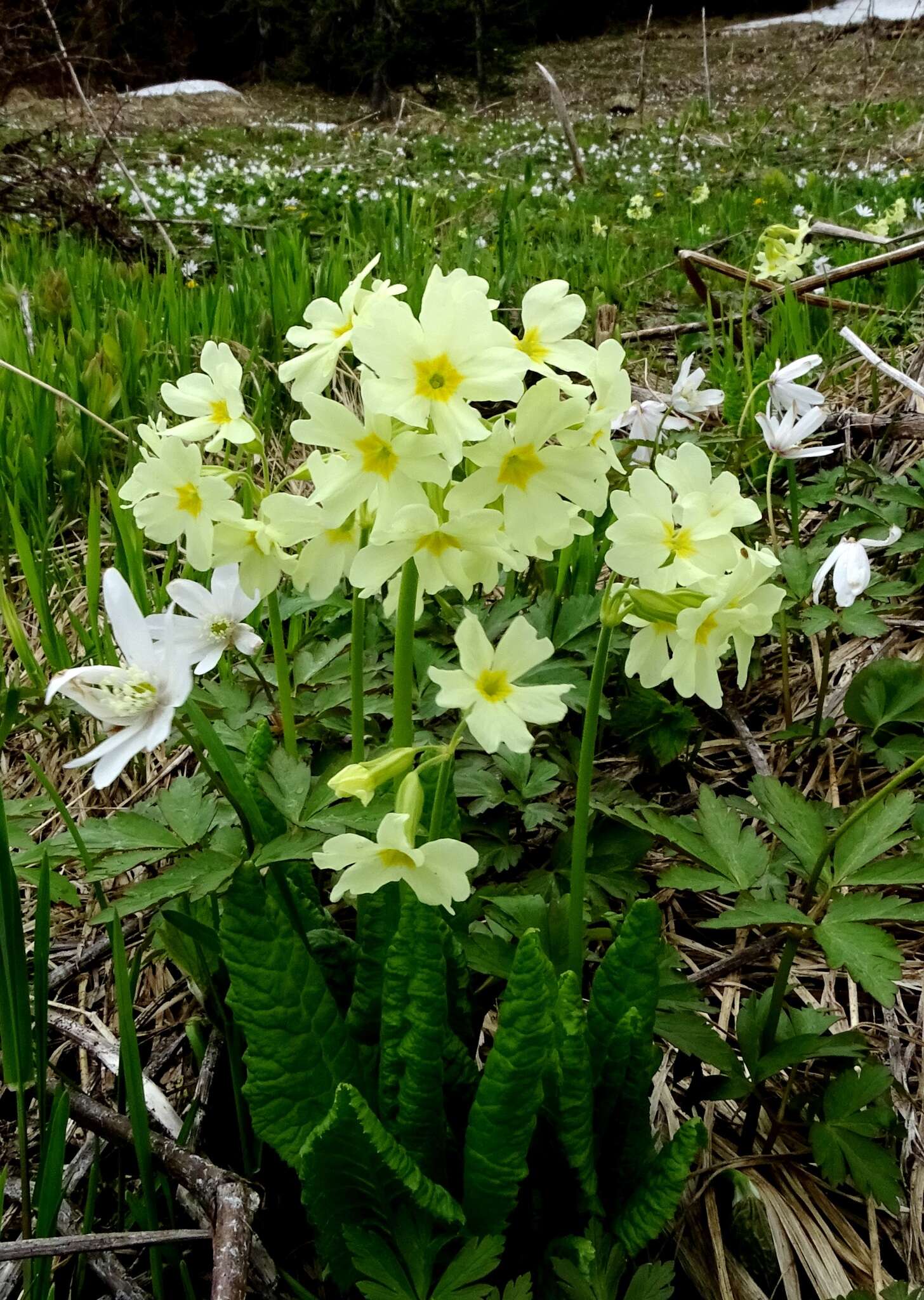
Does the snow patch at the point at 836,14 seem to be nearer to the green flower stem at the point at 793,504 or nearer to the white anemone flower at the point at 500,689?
the green flower stem at the point at 793,504

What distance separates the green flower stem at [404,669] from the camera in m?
1.02

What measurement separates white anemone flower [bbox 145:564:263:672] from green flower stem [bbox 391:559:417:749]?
26cm

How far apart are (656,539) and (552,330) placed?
0.26m

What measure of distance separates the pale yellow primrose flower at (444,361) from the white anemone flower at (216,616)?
426 millimetres

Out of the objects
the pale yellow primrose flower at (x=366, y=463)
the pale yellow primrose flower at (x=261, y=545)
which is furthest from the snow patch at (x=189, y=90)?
the pale yellow primrose flower at (x=366, y=463)

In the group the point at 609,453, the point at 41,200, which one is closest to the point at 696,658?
the point at 609,453

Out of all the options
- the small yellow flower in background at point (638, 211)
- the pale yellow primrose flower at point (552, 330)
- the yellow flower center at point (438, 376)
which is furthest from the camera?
the small yellow flower in background at point (638, 211)

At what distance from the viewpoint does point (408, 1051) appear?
0.84 meters

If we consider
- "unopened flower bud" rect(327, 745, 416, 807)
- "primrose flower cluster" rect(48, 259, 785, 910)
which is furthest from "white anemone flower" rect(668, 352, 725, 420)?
"unopened flower bud" rect(327, 745, 416, 807)

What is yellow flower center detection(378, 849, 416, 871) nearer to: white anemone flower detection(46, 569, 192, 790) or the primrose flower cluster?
the primrose flower cluster

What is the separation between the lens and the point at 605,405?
99 centimetres

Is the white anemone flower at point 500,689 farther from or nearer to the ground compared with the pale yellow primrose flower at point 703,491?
nearer to the ground

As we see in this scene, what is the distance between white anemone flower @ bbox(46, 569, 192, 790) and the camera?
89 cm

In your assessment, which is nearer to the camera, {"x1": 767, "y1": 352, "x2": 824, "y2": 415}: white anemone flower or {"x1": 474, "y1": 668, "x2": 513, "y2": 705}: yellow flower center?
{"x1": 474, "y1": 668, "x2": 513, "y2": 705}: yellow flower center
